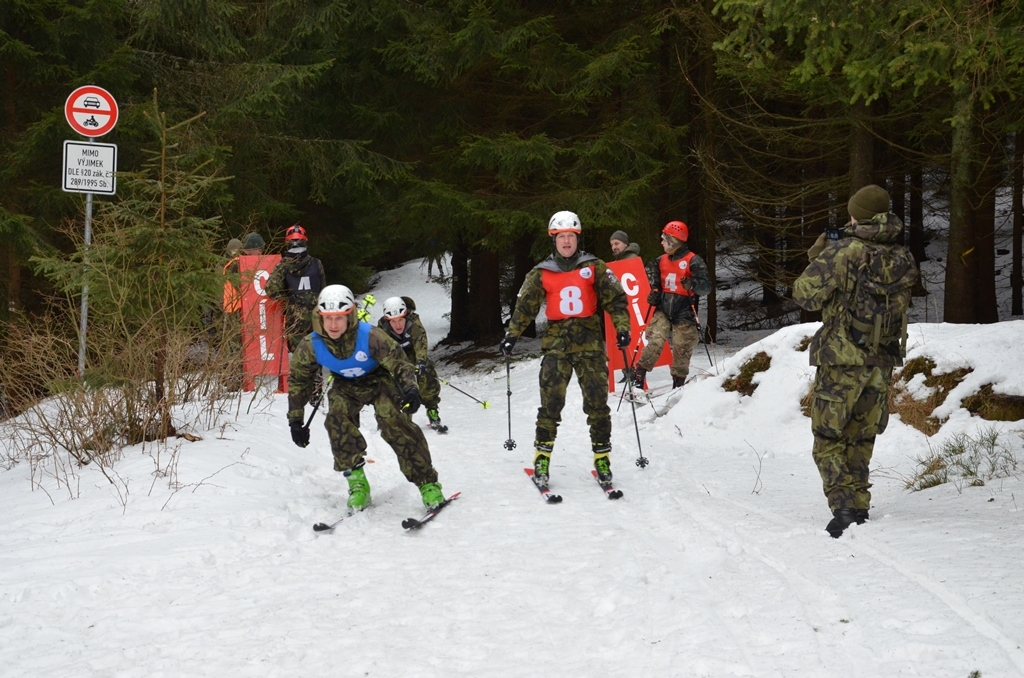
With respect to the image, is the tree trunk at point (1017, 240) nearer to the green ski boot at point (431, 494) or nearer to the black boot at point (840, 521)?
the black boot at point (840, 521)

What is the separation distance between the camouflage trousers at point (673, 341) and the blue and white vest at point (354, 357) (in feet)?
20.7

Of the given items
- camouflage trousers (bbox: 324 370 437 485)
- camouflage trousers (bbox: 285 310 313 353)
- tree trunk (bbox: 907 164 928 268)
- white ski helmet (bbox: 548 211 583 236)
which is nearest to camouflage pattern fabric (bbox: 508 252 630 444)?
white ski helmet (bbox: 548 211 583 236)

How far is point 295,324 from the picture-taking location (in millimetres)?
12180

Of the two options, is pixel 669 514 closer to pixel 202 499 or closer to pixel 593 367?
pixel 593 367

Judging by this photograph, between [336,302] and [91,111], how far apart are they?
4.61 m

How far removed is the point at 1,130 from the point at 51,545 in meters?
10.3

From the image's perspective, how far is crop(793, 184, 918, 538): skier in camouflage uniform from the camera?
608cm

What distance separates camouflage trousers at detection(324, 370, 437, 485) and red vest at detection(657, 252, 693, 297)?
6061 millimetres

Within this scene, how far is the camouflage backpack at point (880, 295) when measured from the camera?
6.05m

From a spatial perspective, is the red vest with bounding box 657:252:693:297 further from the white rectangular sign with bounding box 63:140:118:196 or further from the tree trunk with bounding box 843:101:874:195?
the white rectangular sign with bounding box 63:140:118:196

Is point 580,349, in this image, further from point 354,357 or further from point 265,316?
point 265,316

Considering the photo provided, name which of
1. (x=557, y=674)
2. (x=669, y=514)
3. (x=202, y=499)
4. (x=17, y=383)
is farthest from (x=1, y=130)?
(x=557, y=674)

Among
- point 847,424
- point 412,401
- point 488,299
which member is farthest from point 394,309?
point 488,299

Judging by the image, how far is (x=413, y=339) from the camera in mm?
11242
